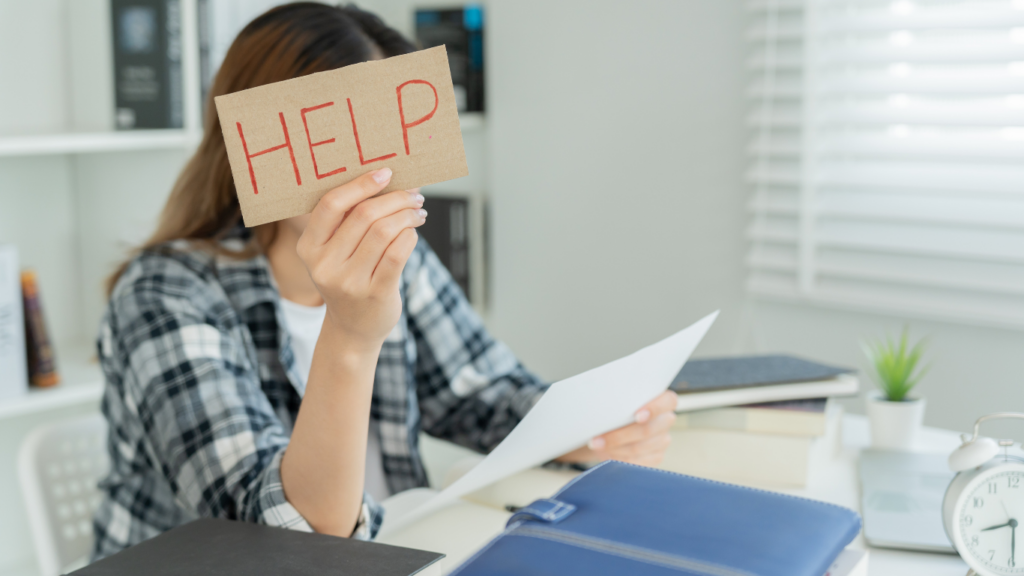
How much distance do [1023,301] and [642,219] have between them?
2.35 feet

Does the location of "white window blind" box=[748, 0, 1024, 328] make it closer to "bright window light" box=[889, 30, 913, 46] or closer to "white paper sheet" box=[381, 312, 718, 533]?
"bright window light" box=[889, 30, 913, 46]

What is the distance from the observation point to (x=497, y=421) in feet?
3.90

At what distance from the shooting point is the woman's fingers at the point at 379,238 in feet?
2.06

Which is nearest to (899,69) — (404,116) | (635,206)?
(635,206)

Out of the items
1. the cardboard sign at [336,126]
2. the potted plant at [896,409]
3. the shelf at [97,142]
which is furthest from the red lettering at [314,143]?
the shelf at [97,142]

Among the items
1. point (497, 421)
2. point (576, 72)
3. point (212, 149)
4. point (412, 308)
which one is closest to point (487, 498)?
point (497, 421)

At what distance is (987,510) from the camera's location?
72cm

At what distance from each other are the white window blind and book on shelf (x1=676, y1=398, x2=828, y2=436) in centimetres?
62

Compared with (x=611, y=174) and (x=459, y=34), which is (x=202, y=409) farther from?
(x=459, y=34)

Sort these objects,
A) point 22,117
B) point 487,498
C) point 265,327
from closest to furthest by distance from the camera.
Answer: point 487,498 → point 265,327 → point 22,117

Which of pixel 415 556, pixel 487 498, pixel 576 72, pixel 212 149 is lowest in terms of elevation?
pixel 487 498

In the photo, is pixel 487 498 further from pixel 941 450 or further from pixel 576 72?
pixel 576 72

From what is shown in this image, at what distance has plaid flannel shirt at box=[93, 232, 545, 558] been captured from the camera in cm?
83

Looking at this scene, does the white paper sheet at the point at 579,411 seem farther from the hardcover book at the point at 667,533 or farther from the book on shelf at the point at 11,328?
the book on shelf at the point at 11,328
